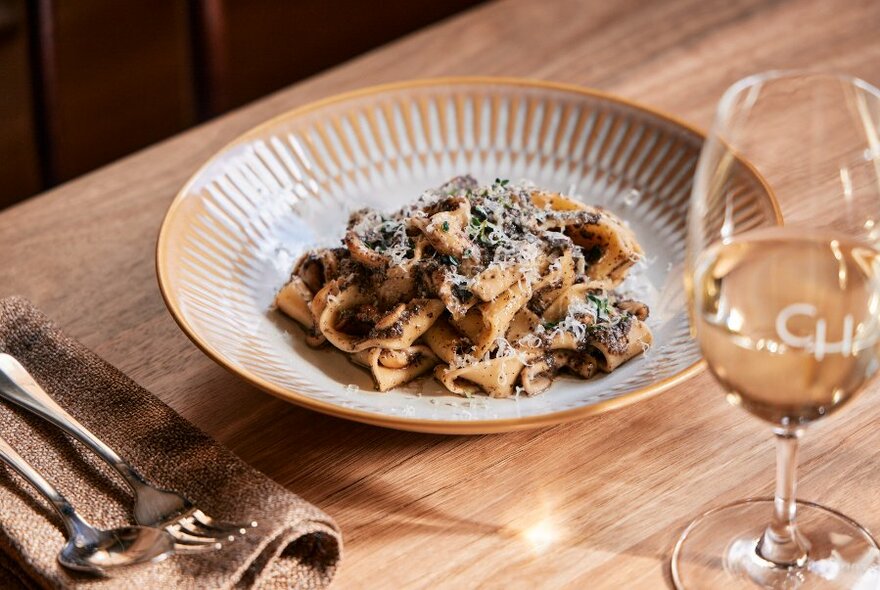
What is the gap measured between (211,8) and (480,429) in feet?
6.10

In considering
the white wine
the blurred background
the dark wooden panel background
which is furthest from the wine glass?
the dark wooden panel background

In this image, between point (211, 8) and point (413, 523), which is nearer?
point (413, 523)

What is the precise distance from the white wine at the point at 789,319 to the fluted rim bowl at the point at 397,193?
0.82ft

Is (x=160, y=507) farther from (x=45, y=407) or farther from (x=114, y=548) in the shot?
(x=45, y=407)

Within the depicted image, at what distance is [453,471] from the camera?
123cm

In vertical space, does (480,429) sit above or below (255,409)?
above

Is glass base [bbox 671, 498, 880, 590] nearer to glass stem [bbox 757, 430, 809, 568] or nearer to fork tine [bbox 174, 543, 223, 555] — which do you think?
glass stem [bbox 757, 430, 809, 568]

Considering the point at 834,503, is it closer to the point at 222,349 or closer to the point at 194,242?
the point at 222,349

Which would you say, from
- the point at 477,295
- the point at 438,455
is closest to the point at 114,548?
the point at 438,455

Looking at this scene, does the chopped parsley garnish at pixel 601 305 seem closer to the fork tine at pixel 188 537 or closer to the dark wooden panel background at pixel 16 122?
the fork tine at pixel 188 537

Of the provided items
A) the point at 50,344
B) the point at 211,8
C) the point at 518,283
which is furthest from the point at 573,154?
the point at 211,8

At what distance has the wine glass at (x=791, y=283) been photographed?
35.3 inches

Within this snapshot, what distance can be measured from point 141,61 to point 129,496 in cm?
295

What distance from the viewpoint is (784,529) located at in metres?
1.04
